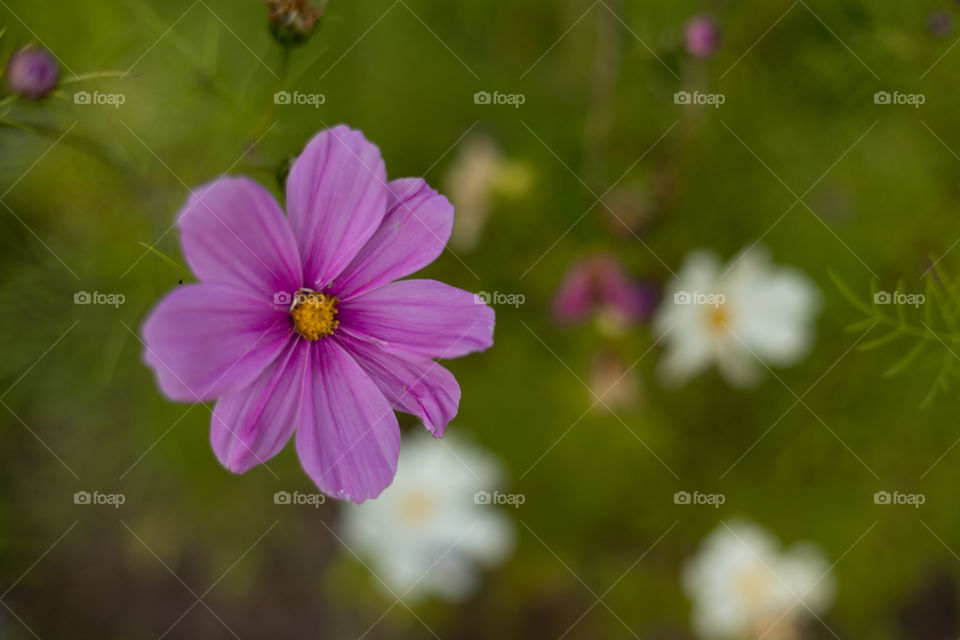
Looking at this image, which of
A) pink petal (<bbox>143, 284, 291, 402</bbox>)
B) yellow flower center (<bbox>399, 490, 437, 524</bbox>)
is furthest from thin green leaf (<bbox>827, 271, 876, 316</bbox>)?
yellow flower center (<bbox>399, 490, 437, 524</bbox>)

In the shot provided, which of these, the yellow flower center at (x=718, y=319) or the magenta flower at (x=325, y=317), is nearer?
the magenta flower at (x=325, y=317)

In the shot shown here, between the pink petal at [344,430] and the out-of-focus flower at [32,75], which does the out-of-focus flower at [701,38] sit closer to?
the pink petal at [344,430]

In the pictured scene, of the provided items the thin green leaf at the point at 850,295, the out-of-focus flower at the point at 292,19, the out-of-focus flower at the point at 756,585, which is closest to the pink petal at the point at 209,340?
the out-of-focus flower at the point at 292,19

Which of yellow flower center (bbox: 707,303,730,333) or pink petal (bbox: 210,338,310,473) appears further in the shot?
yellow flower center (bbox: 707,303,730,333)

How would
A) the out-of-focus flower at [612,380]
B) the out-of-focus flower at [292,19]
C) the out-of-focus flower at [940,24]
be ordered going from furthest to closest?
the out-of-focus flower at [612,380], the out-of-focus flower at [940,24], the out-of-focus flower at [292,19]

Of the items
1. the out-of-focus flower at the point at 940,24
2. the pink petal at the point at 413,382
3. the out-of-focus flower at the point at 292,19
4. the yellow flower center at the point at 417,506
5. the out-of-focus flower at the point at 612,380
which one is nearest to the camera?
the pink petal at the point at 413,382

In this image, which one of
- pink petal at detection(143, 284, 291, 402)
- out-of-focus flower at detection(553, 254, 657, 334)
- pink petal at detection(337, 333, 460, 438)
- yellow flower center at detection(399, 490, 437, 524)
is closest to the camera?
pink petal at detection(143, 284, 291, 402)

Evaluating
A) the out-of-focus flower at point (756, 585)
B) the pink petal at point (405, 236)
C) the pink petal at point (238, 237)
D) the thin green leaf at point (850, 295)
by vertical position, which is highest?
the thin green leaf at point (850, 295)

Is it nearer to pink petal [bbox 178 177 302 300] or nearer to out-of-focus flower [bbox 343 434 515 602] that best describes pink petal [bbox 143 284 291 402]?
pink petal [bbox 178 177 302 300]
